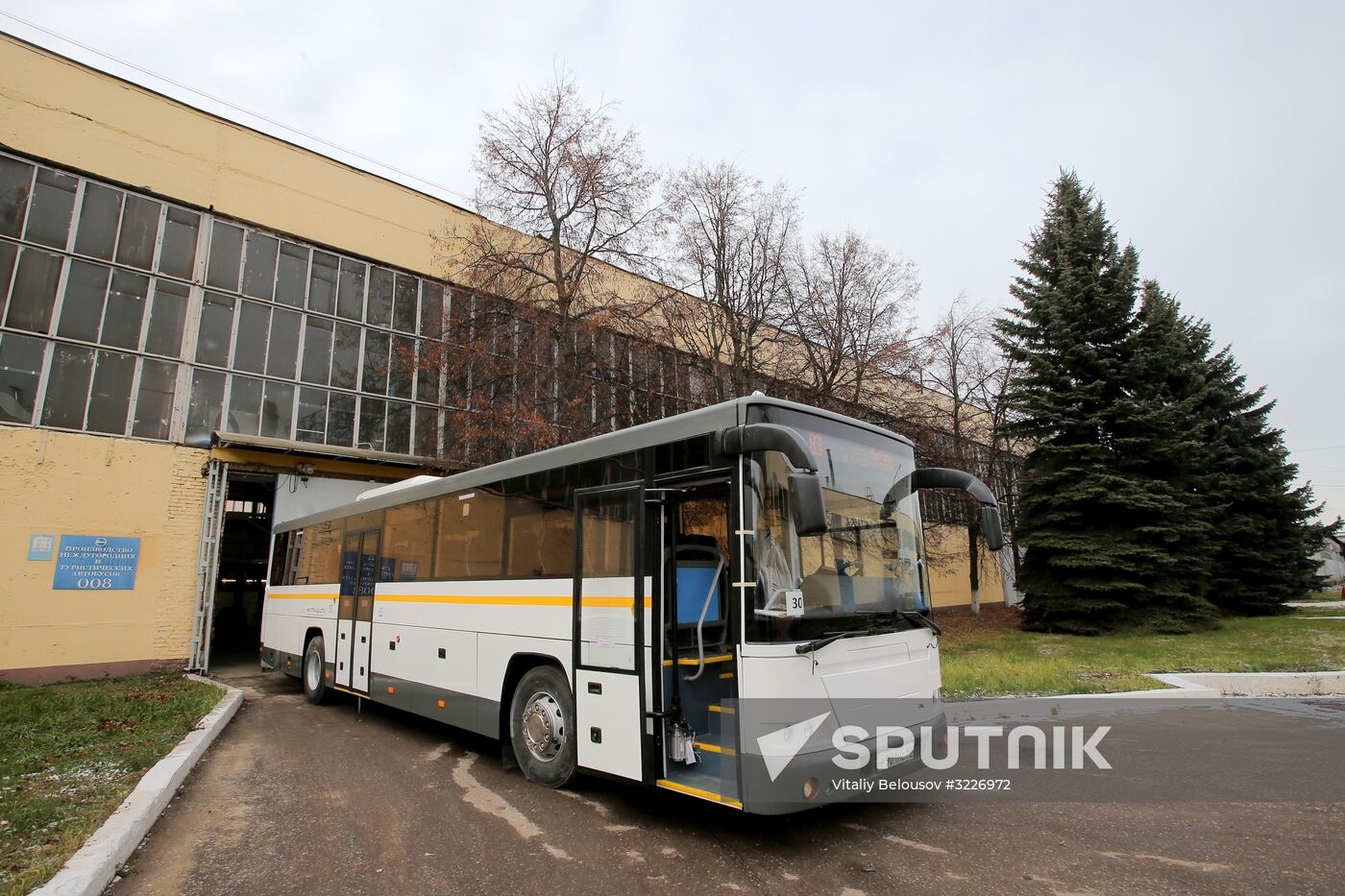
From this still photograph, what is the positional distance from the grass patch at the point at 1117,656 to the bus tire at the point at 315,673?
9.96 meters

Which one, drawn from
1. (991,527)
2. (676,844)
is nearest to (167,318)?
(676,844)

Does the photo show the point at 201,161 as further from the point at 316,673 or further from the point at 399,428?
the point at 316,673

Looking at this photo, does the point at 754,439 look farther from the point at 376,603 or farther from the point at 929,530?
the point at 929,530

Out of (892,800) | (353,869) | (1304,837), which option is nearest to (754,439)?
(892,800)

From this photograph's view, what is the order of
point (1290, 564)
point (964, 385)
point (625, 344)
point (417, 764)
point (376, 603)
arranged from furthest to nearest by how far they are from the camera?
1. point (964, 385)
2. point (1290, 564)
3. point (625, 344)
4. point (376, 603)
5. point (417, 764)

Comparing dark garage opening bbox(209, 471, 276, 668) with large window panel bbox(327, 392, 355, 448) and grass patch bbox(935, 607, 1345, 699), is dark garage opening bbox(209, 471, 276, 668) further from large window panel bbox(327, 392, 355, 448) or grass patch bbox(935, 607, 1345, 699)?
grass patch bbox(935, 607, 1345, 699)

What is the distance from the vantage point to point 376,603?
9.96m

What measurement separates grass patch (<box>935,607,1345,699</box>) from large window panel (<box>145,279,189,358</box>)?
16729mm

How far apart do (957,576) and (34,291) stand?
3505cm

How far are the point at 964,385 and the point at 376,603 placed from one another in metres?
23.0

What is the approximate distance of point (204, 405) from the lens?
15.6 meters

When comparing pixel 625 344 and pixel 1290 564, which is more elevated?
pixel 625 344

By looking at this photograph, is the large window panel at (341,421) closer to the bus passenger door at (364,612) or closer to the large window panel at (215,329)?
the large window panel at (215,329)

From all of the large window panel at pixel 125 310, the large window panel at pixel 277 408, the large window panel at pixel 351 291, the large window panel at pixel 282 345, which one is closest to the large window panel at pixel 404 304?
the large window panel at pixel 351 291
